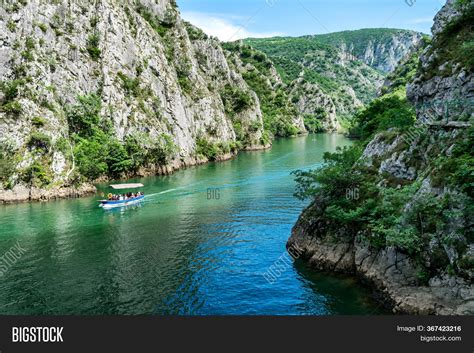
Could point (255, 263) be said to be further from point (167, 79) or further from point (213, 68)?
point (213, 68)

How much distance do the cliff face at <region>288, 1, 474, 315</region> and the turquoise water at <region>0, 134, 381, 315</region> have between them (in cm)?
264

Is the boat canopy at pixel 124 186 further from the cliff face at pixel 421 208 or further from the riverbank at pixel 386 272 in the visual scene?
the cliff face at pixel 421 208

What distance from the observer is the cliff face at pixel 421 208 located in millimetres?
24641

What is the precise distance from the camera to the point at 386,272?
2912cm

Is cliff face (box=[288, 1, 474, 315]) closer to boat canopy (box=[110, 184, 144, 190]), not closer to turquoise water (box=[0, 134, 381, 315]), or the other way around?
turquoise water (box=[0, 134, 381, 315])

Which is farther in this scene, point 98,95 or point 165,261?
point 98,95

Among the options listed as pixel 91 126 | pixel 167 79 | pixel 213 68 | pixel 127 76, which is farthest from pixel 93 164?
pixel 213 68

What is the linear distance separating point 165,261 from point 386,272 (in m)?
18.7

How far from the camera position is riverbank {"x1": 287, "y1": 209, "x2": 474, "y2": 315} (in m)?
23.9

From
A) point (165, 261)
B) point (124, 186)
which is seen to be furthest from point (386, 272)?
point (124, 186)

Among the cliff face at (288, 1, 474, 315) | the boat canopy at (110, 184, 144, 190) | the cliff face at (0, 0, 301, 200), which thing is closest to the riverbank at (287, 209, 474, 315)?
the cliff face at (288, 1, 474, 315)

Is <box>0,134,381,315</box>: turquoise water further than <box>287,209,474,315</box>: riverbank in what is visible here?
Yes

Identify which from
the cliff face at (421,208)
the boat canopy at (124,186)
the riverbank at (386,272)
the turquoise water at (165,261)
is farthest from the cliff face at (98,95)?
the cliff face at (421,208)

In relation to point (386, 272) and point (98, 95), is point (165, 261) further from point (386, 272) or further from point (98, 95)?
point (98, 95)
